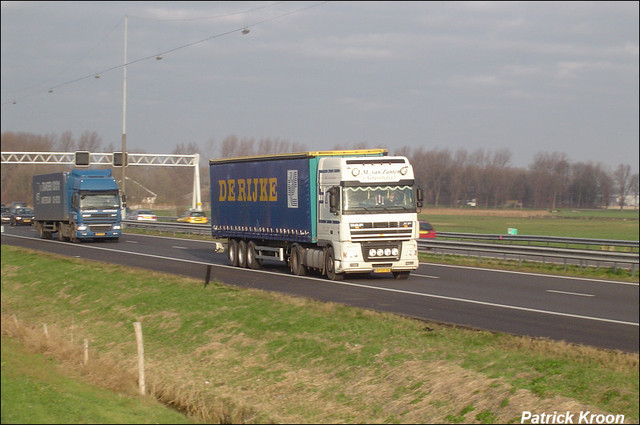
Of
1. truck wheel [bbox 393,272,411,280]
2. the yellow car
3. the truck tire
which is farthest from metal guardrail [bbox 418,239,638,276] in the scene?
the yellow car

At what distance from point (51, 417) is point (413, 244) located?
45.1 feet

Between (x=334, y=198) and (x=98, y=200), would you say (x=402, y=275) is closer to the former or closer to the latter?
(x=334, y=198)

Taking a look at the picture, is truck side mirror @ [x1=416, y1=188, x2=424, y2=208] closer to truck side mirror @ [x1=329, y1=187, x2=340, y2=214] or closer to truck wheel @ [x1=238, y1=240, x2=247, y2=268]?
truck side mirror @ [x1=329, y1=187, x2=340, y2=214]

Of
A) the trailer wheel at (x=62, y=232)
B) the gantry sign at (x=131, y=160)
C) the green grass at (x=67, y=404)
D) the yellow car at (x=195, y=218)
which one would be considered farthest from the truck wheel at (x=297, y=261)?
the yellow car at (x=195, y=218)

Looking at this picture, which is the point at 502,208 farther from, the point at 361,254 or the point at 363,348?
the point at 363,348

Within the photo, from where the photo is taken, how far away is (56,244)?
140 ft

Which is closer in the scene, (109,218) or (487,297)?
(487,297)

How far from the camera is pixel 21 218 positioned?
69.2 m

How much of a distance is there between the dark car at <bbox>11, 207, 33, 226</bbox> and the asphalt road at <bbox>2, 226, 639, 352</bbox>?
138ft

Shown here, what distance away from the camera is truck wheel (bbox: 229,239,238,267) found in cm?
2868

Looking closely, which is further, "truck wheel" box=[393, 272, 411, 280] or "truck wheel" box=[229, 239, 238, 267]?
"truck wheel" box=[229, 239, 238, 267]

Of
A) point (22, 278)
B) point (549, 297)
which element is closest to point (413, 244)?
point (549, 297)

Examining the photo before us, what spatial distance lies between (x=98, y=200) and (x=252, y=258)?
1800 centimetres

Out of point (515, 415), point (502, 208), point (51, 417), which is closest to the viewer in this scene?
point (515, 415)
